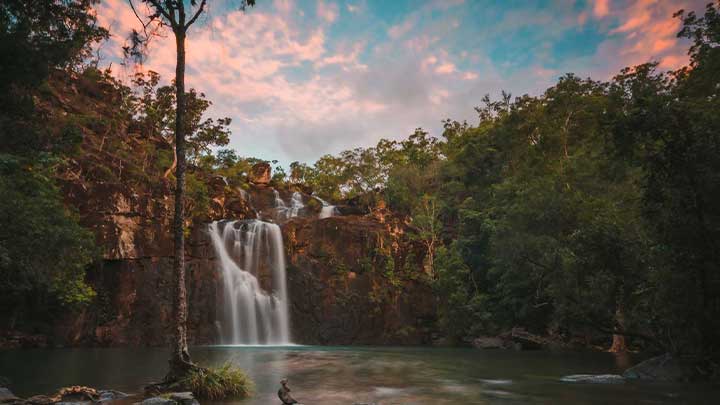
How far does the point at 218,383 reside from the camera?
10.6 meters

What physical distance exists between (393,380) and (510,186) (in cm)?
2454

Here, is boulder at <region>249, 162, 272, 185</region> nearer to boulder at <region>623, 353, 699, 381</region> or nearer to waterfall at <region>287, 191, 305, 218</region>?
waterfall at <region>287, 191, 305, 218</region>

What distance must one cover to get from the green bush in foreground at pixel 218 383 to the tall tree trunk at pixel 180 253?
402mm

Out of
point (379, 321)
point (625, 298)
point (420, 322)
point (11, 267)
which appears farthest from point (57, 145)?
point (420, 322)

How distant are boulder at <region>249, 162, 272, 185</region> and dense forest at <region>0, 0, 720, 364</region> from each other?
2382 mm

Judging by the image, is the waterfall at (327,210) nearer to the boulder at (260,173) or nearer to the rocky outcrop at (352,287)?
the boulder at (260,173)

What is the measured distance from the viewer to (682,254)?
13.2 metres

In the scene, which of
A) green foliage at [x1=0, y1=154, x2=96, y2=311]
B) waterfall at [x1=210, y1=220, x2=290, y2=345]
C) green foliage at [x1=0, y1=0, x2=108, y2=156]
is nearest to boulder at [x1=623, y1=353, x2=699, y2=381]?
green foliage at [x1=0, y1=154, x2=96, y2=311]

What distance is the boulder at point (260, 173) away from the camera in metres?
52.6

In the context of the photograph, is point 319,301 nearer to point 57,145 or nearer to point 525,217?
point 525,217

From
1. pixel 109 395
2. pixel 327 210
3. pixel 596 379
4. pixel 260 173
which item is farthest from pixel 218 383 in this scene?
pixel 260 173

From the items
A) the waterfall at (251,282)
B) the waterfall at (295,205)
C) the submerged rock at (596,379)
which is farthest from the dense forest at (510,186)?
the waterfall at (295,205)

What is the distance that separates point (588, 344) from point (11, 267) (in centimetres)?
3176

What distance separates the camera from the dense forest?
13492 mm
